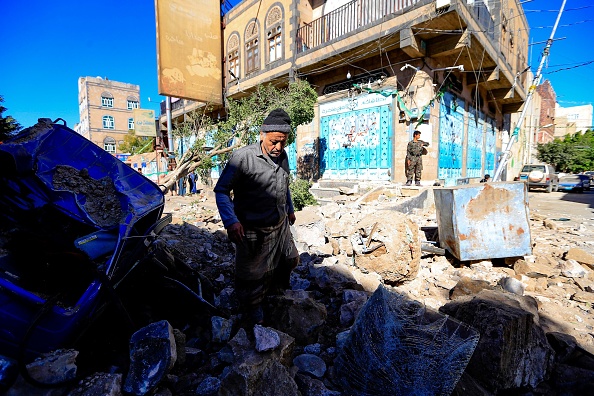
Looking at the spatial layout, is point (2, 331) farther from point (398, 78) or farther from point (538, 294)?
point (398, 78)

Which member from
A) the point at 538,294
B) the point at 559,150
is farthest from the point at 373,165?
the point at 559,150

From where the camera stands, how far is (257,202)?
2.21 metres

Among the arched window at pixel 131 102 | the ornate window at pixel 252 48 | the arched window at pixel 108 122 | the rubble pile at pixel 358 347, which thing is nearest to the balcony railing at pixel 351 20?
the ornate window at pixel 252 48

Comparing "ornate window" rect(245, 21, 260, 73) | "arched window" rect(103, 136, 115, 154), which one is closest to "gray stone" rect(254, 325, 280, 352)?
"ornate window" rect(245, 21, 260, 73)

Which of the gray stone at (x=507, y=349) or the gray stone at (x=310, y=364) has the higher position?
the gray stone at (x=507, y=349)

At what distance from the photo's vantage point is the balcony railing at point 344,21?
910cm

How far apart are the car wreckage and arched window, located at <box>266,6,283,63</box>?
1121cm

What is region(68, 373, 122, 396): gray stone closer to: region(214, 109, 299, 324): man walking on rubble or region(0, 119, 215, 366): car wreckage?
region(0, 119, 215, 366): car wreckage

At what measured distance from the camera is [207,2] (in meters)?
10.7

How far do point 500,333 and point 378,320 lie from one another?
0.68 m

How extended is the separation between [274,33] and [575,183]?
17.8 meters

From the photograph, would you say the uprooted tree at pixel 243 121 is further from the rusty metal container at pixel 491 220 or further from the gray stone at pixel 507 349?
the gray stone at pixel 507 349

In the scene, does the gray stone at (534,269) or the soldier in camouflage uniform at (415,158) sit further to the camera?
the soldier in camouflage uniform at (415,158)

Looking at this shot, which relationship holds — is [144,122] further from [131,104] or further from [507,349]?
[131,104]
